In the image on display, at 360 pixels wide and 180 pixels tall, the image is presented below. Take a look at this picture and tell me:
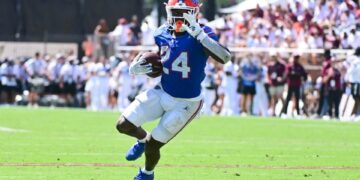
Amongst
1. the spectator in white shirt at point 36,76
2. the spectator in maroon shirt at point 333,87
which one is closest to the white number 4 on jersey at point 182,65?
the spectator in maroon shirt at point 333,87

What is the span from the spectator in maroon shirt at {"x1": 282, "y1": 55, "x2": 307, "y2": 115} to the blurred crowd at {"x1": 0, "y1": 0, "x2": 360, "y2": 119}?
27mm

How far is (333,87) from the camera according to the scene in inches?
1092

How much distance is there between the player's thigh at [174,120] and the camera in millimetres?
10125

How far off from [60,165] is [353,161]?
4.02 metres

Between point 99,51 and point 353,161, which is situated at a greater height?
point 353,161

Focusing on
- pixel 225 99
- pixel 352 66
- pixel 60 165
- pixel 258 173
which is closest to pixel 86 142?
pixel 60 165

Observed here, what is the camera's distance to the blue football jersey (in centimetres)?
1026

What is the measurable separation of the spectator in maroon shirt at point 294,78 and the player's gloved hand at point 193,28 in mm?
17904

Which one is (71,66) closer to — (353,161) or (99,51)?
(99,51)

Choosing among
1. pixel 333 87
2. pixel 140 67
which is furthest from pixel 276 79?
pixel 140 67

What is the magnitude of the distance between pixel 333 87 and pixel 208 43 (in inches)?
717

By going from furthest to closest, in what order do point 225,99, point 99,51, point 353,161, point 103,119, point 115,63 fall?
point 99,51 < point 115,63 < point 225,99 < point 103,119 < point 353,161

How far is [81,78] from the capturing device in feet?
113

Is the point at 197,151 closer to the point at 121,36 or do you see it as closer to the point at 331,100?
the point at 331,100
